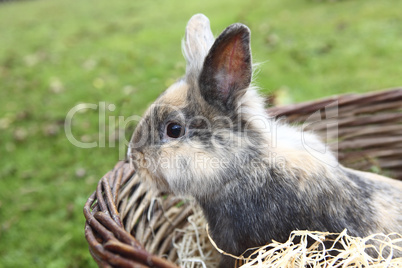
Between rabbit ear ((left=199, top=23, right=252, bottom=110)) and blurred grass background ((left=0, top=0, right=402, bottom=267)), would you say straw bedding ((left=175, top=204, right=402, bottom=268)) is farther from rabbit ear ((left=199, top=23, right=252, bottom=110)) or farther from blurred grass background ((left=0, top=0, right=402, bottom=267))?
blurred grass background ((left=0, top=0, right=402, bottom=267))

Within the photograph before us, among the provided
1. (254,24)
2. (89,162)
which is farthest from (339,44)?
(89,162)

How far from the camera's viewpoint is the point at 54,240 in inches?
125

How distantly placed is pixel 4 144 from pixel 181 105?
10.7ft

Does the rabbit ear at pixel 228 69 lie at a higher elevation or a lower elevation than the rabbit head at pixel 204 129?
higher

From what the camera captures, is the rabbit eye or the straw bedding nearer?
the straw bedding

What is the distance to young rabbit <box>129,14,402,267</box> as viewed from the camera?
1996 mm

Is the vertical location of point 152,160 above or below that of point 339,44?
below

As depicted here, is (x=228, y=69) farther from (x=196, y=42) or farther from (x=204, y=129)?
(x=196, y=42)

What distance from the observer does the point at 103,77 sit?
222 inches

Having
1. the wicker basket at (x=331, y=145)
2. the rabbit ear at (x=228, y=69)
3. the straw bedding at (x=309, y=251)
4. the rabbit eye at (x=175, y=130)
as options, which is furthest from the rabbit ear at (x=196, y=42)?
the straw bedding at (x=309, y=251)

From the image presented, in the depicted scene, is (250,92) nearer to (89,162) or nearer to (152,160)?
(152,160)

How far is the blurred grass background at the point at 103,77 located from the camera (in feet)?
11.3

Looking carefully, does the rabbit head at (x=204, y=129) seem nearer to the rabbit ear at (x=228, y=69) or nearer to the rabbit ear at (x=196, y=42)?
the rabbit ear at (x=228, y=69)

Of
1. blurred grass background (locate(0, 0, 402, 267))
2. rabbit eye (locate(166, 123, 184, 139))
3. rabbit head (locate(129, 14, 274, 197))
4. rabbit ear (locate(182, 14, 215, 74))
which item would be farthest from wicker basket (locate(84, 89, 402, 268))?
rabbit ear (locate(182, 14, 215, 74))
